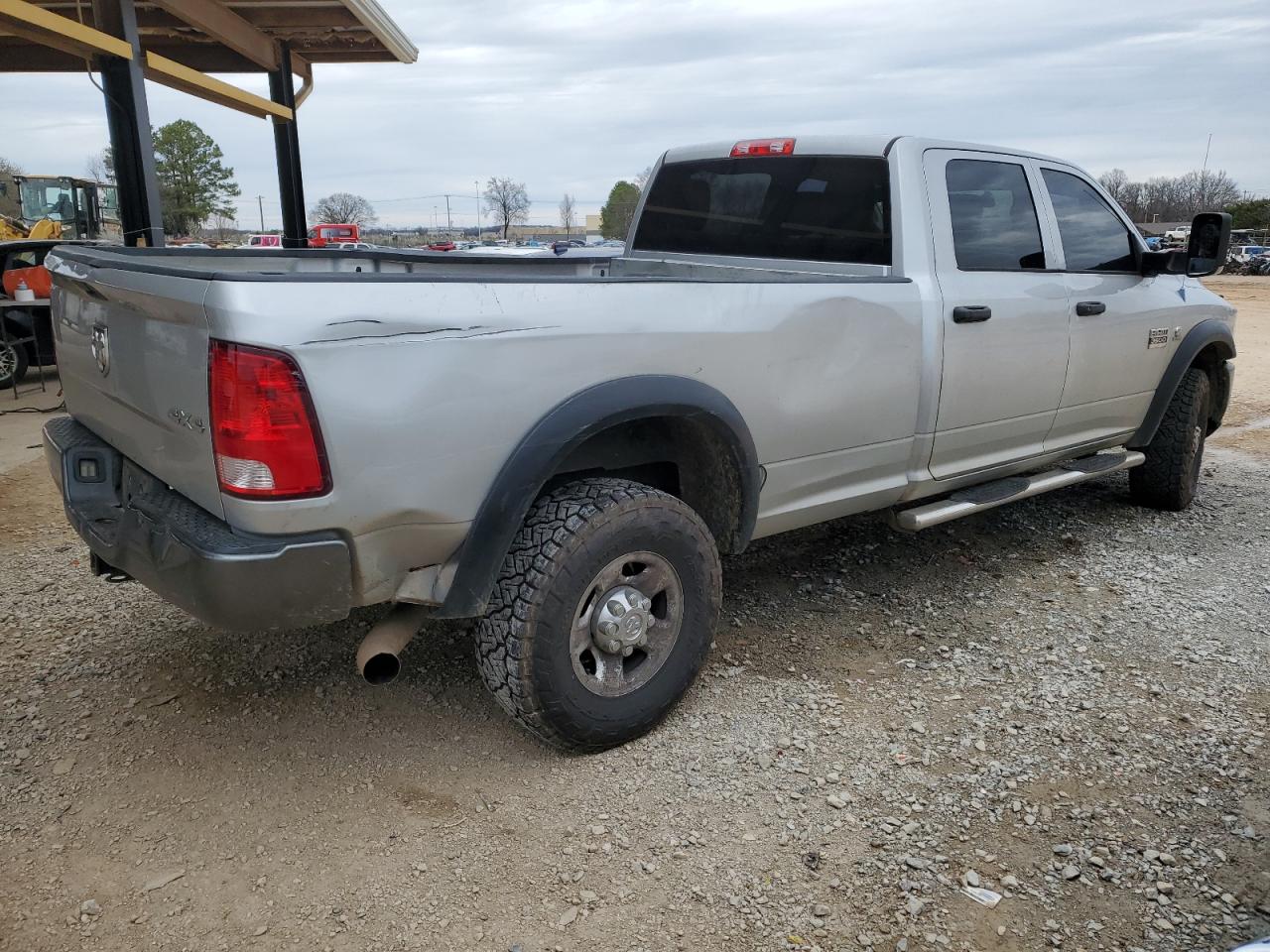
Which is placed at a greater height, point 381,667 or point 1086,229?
point 1086,229

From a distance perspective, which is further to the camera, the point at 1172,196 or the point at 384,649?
the point at 1172,196

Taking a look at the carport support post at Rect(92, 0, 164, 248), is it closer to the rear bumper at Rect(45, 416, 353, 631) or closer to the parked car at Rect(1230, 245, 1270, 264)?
the rear bumper at Rect(45, 416, 353, 631)

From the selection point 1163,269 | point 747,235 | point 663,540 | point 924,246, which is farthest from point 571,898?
point 1163,269

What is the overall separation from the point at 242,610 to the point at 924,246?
2796mm

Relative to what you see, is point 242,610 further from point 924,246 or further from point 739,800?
point 924,246

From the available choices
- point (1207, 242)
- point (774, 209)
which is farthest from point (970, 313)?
point (1207, 242)

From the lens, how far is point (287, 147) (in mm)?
10805

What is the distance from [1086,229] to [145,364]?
13.6ft

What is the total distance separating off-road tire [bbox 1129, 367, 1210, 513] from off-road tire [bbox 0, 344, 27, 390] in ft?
31.1

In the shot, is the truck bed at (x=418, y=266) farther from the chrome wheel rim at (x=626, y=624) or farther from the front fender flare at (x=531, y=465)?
the chrome wheel rim at (x=626, y=624)

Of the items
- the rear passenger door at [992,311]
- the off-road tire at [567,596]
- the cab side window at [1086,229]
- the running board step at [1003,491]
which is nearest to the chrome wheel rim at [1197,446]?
the running board step at [1003,491]

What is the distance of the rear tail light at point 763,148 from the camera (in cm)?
414

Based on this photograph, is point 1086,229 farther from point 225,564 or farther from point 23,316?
point 23,316

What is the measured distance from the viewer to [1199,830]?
2.65 meters
